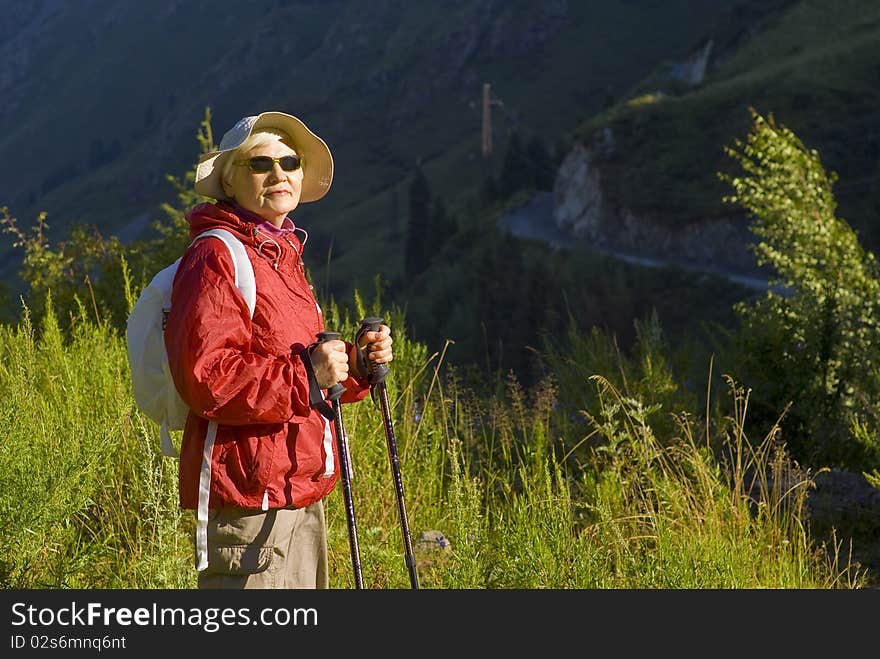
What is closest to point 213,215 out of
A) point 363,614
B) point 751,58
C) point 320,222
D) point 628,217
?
point 363,614

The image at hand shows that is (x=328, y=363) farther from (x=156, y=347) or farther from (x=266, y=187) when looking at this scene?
(x=266, y=187)

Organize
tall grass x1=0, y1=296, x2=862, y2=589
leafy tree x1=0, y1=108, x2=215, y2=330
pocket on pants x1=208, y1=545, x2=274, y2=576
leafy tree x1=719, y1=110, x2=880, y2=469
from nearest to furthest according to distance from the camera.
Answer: pocket on pants x1=208, y1=545, x2=274, y2=576
tall grass x1=0, y1=296, x2=862, y2=589
leafy tree x1=719, y1=110, x2=880, y2=469
leafy tree x1=0, y1=108, x2=215, y2=330

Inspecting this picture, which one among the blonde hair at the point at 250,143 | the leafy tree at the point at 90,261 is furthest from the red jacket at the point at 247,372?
the leafy tree at the point at 90,261

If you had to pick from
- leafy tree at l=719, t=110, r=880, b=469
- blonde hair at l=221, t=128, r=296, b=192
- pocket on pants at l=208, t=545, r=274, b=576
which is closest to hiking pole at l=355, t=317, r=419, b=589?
pocket on pants at l=208, t=545, r=274, b=576

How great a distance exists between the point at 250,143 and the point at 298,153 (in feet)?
0.73

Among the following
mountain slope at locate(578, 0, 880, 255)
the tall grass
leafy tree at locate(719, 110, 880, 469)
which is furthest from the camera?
mountain slope at locate(578, 0, 880, 255)

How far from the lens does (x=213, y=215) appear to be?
3.13 meters

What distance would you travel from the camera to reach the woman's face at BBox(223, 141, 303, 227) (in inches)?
127

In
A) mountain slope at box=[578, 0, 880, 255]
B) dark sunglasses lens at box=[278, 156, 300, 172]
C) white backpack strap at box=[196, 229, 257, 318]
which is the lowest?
white backpack strap at box=[196, 229, 257, 318]

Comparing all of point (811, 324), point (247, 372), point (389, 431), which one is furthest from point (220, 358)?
point (811, 324)

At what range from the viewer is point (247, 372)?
292cm

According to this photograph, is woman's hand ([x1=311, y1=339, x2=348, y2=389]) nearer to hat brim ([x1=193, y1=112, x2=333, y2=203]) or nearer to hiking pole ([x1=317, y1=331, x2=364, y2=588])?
hiking pole ([x1=317, y1=331, x2=364, y2=588])

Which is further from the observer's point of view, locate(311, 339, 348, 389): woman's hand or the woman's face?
the woman's face

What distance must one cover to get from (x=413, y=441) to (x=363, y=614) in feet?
6.86
